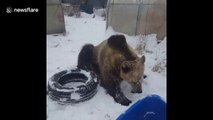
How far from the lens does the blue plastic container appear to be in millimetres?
2701

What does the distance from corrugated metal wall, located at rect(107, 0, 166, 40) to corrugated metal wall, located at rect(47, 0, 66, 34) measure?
5.70ft

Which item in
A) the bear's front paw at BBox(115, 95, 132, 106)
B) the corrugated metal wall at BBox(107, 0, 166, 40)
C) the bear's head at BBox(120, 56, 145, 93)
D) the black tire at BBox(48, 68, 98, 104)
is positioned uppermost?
the corrugated metal wall at BBox(107, 0, 166, 40)

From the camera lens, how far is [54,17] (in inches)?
310

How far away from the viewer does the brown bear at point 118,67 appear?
3.53m

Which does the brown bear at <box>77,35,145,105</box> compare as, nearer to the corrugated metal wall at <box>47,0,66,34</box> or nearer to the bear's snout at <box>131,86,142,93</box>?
the bear's snout at <box>131,86,142,93</box>

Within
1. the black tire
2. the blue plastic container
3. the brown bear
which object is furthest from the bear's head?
the blue plastic container

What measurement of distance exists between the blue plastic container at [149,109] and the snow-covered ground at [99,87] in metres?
0.60

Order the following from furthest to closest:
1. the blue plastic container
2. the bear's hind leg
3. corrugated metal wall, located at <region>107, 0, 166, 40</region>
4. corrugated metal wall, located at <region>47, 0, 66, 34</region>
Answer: corrugated metal wall, located at <region>47, 0, 66, 34</region> → corrugated metal wall, located at <region>107, 0, 166, 40</region> → the bear's hind leg → the blue plastic container

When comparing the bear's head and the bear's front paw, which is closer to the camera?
the bear's head

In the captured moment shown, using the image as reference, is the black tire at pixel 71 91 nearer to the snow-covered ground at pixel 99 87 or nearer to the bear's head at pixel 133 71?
the snow-covered ground at pixel 99 87

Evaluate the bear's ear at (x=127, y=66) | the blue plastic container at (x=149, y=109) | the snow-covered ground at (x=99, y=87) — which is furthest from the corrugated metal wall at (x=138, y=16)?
the blue plastic container at (x=149, y=109)

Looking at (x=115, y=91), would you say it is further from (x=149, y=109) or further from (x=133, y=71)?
(x=149, y=109)

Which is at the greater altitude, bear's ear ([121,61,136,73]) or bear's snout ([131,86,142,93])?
bear's ear ([121,61,136,73])
